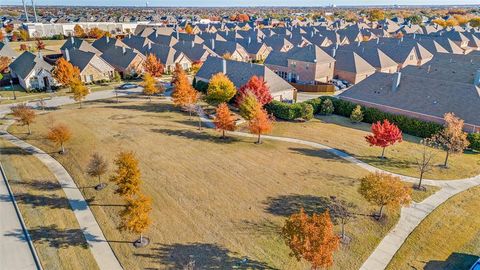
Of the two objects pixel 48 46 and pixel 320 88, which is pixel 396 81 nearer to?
pixel 320 88

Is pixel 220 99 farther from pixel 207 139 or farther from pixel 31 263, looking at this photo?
pixel 31 263

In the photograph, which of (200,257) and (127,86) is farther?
(127,86)

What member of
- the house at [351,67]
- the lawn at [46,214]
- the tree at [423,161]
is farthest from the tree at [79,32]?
the tree at [423,161]

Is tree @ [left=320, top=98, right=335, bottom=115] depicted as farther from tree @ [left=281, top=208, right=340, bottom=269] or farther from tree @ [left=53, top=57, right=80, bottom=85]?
tree @ [left=53, top=57, right=80, bottom=85]

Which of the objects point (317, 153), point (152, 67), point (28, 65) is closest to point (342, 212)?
point (317, 153)

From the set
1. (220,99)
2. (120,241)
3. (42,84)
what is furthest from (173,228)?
(42,84)

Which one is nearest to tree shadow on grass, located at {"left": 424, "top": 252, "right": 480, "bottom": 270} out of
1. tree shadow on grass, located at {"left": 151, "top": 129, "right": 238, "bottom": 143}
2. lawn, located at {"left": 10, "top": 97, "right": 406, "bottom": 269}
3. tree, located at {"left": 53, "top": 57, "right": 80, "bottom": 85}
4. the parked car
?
lawn, located at {"left": 10, "top": 97, "right": 406, "bottom": 269}
